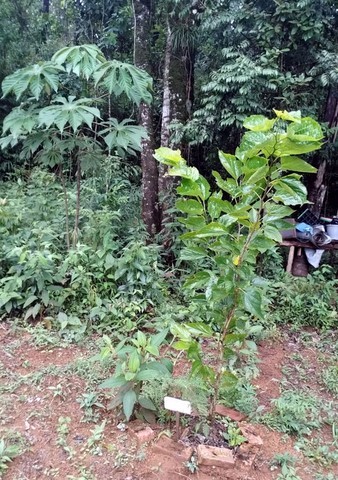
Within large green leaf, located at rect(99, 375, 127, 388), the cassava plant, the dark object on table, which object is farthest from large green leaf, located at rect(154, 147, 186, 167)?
the dark object on table

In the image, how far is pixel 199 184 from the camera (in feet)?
4.61

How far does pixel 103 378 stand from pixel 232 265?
1.07 m

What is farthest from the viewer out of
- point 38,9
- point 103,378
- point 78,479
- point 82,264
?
point 38,9

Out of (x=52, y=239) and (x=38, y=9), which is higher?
(x=38, y=9)

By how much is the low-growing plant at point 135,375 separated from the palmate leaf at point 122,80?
141 cm

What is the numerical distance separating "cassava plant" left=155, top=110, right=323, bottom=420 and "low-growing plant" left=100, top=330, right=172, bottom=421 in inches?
8.1

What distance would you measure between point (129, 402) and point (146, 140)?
2565 mm

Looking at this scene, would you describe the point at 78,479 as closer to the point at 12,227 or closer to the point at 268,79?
the point at 12,227

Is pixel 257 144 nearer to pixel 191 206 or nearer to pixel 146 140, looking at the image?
pixel 191 206

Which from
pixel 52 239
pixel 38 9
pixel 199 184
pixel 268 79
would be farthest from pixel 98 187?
pixel 38 9

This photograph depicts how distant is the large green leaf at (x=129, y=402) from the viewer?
163 cm

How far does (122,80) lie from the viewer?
230cm

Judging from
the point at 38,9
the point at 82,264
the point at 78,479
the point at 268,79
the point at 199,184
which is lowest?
the point at 78,479

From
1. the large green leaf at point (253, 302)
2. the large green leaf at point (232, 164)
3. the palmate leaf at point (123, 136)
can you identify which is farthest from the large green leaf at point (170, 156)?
the palmate leaf at point (123, 136)
